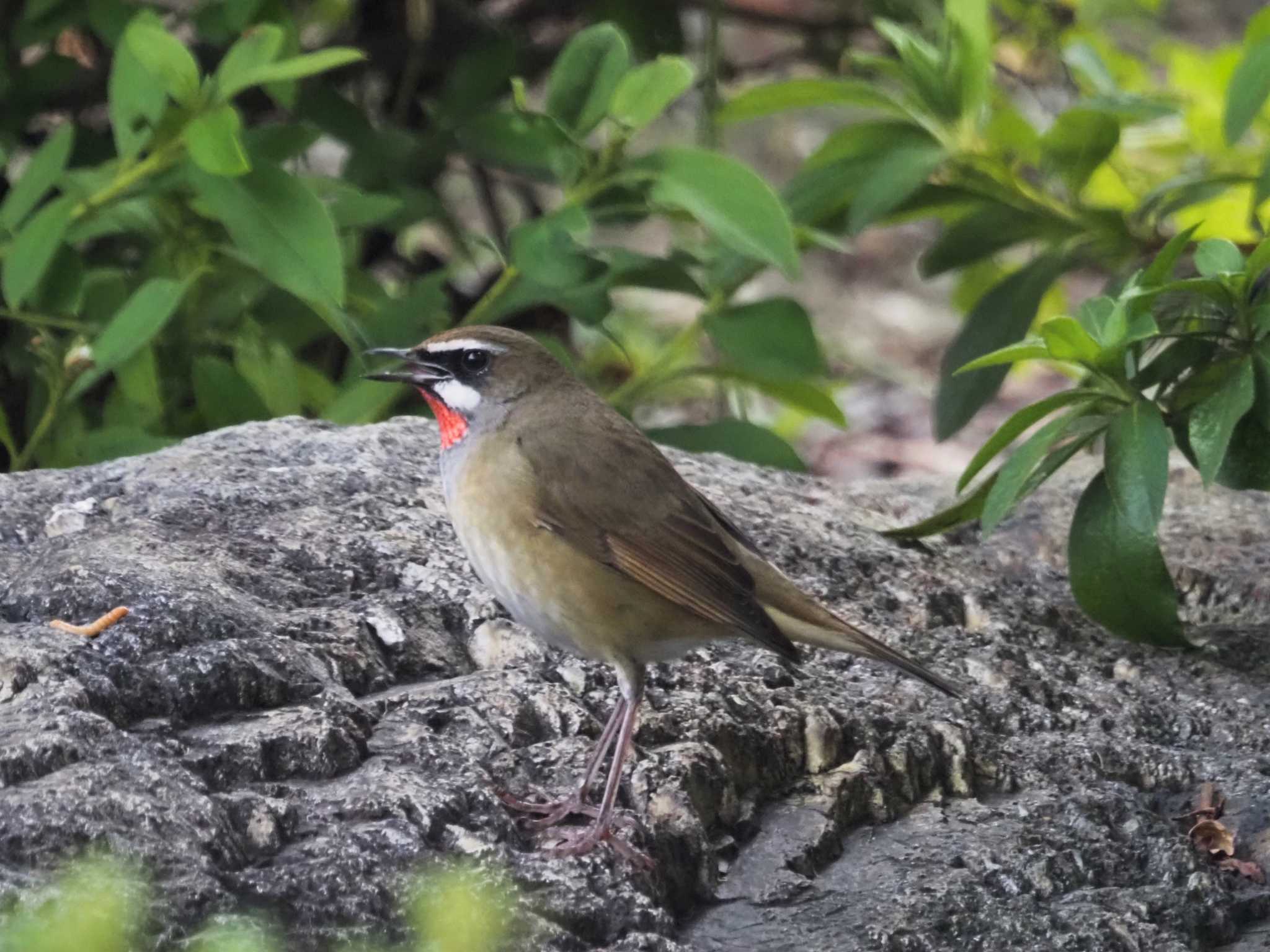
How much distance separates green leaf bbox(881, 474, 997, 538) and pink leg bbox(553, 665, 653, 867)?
4.17 ft

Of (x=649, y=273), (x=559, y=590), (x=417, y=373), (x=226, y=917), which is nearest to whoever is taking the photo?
(x=226, y=917)

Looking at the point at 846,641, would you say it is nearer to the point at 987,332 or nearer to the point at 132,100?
the point at 987,332

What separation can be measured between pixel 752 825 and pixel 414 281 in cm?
335

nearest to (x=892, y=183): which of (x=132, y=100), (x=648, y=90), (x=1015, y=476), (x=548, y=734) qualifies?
(x=648, y=90)

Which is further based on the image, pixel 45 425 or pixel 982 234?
pixel 982 234

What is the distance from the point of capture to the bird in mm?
3787

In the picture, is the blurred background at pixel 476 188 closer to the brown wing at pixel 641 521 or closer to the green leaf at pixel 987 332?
the green leaf at pixel 987 332

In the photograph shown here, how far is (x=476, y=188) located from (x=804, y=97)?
7.40 ft

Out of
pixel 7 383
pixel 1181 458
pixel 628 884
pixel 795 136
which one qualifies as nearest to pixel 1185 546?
pixel 1181 458

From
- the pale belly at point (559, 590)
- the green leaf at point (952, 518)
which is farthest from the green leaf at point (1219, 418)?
the pale belly at point (559, 590)

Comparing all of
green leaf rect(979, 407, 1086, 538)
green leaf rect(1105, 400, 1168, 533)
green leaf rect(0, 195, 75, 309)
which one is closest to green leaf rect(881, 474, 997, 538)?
green leaf rect(979, 407, 1086, 538)

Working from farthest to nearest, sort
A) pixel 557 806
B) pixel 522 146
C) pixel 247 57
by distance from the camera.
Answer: pixel 522 146 → pixel 247 57 → pixel 557 806

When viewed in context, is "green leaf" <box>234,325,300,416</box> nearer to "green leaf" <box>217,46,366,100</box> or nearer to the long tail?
"green leaf" <box>217,46,366,100</box>

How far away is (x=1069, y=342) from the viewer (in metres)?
4.13
